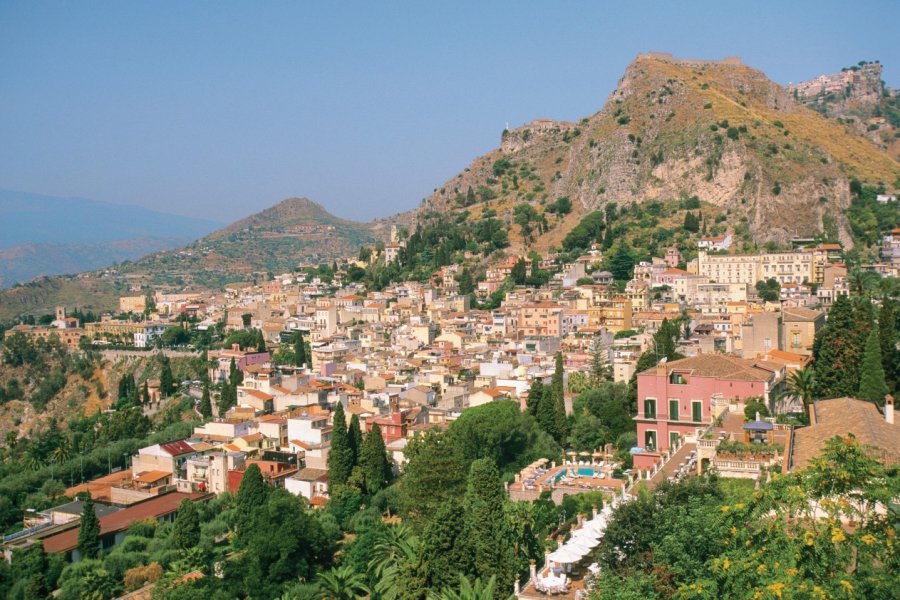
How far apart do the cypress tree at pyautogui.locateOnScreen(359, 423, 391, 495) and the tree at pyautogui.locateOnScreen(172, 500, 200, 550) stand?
5.84 m

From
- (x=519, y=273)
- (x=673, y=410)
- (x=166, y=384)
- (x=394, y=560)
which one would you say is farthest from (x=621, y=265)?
(x=394, y=560)

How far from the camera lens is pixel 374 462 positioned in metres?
30.1

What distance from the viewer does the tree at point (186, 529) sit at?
27.1 meters

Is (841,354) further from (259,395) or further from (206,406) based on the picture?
(206,406)

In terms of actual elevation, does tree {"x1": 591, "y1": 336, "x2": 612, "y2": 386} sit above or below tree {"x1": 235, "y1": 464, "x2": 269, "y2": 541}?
above

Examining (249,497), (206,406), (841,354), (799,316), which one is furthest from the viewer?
(206,406)

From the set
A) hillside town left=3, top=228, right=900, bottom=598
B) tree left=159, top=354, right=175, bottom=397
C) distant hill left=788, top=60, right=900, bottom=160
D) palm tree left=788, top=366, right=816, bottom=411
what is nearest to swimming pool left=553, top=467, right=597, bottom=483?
hillside town left=3, top=228, right=900, bottom=598

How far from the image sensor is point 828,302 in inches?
1921

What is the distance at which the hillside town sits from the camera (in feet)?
64.0

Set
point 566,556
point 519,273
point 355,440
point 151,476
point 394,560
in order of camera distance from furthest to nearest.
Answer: point 519,273 < point 151,476 < point 355,440 < point 394,560 < point 566,556

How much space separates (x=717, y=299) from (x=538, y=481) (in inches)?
1243

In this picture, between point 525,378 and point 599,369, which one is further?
point 525,378

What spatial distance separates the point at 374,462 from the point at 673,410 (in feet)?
35.3

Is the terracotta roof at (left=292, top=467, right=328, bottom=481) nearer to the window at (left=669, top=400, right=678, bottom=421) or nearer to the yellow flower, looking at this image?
the window at (left=669, top=400, right=678, bottom=421)
